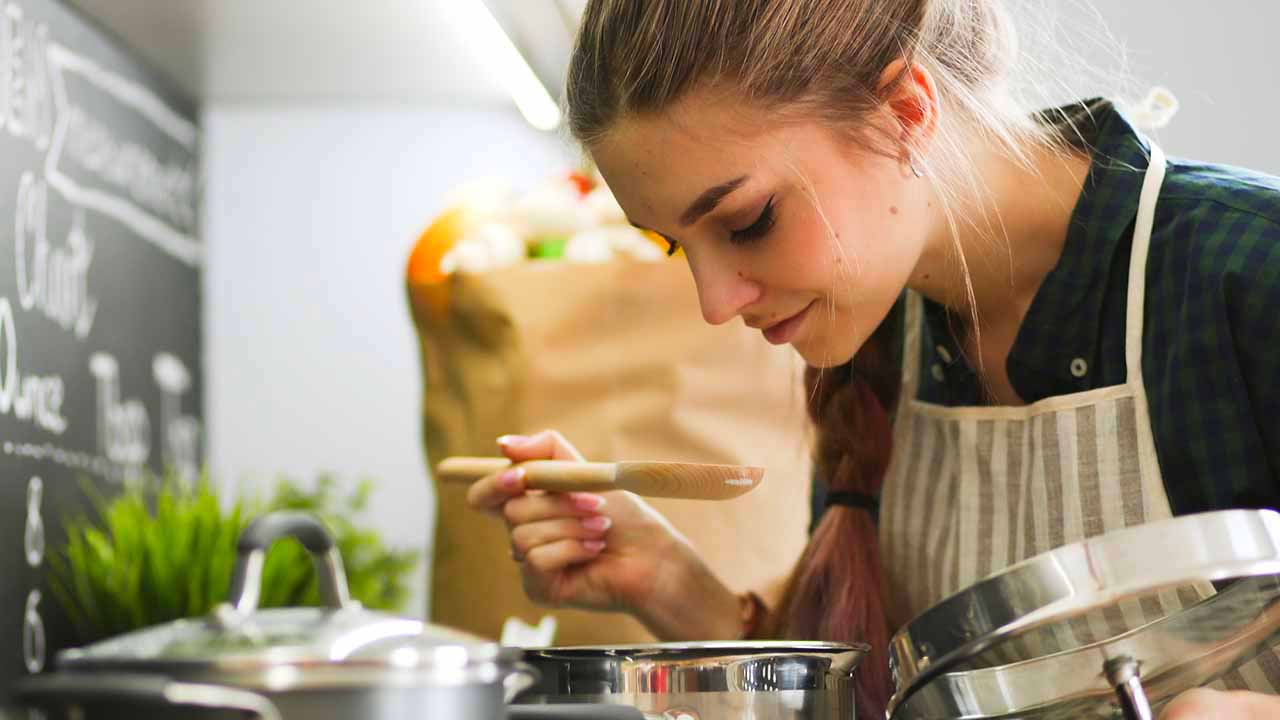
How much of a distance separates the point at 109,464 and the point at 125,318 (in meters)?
0.21

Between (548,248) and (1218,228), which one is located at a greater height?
(548,248)

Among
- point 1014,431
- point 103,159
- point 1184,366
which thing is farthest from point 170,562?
point 1184,366

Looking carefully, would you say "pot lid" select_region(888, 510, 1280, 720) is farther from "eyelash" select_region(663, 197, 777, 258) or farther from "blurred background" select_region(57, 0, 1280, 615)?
"blurred background" select_region(57, 0, 1280, 615)

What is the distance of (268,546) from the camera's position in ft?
1.56

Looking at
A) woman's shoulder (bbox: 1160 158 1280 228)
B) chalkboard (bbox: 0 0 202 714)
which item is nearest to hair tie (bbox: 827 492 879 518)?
woman's shoulder (bbox: 1160 158 1280 228)

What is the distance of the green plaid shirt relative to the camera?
2.49 feet

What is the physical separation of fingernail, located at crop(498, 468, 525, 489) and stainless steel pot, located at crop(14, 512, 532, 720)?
46cm

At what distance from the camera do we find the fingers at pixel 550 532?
95 centimetres

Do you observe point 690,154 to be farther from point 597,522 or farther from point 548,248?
point 548,248

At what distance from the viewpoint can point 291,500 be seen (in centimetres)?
172

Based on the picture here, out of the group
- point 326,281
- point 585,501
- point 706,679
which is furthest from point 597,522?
point 326,281

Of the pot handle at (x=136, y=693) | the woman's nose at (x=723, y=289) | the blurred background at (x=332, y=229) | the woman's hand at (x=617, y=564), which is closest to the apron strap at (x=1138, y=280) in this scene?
the woman's nose at (x=723, y=289)

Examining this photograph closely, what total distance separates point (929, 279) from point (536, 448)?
309 millimetres

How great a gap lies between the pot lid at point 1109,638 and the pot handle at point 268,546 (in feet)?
0.79
